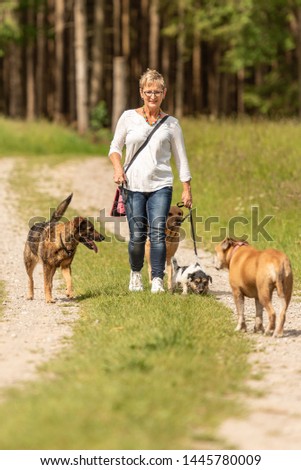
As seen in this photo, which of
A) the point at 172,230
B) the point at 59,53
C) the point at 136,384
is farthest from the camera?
the point at 59,53

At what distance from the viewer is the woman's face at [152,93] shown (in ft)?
33.3

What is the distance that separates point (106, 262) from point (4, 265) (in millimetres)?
1657

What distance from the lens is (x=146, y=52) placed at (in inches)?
2050

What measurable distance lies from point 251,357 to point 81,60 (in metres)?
27.0

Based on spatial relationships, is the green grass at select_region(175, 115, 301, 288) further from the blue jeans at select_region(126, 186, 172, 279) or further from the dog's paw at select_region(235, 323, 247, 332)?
the dog's paw at select_region(235, 323, 247, 332)

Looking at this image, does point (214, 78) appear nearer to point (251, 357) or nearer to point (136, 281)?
point (136, 281)

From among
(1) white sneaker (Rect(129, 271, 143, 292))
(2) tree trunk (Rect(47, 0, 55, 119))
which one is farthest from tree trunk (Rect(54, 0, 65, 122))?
(1) white sneaker (Rect(129, 271, 143, 292))

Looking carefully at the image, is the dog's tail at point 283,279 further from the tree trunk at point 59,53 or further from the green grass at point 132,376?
the tree trunk at point 59,53

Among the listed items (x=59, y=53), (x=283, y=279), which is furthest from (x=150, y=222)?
(x=59, y=53)

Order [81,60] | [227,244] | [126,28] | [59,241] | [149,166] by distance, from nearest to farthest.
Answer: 1. [227,244]
2. [149,166]
3. [59,241]
4. [81,60]
5. [126,28]

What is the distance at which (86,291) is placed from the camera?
11688 millimetres

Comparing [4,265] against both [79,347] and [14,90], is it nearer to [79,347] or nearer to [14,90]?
[79,347]

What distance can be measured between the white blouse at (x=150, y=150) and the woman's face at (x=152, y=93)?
25 cm

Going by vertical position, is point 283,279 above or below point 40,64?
below
